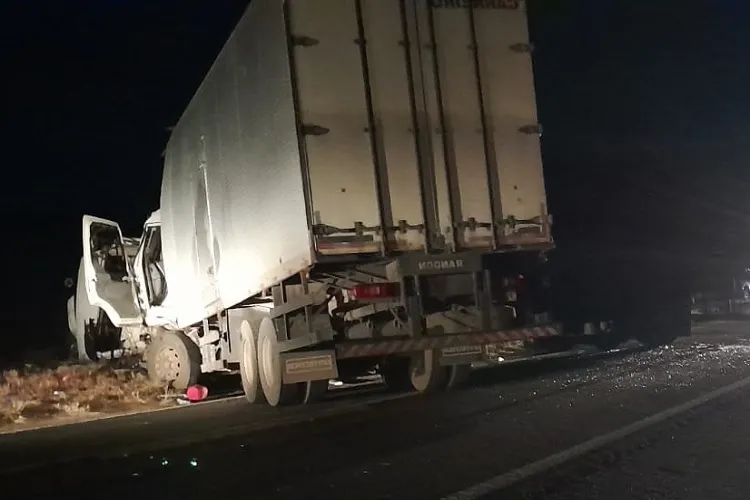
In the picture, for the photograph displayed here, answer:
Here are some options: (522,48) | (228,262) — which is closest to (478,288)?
(522,48)

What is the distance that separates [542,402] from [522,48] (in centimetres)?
396

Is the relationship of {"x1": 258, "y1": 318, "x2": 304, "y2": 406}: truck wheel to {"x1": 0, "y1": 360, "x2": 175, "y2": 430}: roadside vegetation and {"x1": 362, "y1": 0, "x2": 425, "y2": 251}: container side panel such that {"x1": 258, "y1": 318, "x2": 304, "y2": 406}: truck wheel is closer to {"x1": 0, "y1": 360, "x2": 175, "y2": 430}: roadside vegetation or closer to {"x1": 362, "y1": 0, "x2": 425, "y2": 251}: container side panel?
{"x1": 362, "y1": 0, "x2": 425, "y2": 251}: container side panel

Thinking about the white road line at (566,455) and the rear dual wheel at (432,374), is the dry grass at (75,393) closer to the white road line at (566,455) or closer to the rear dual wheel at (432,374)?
the rear dual wheel at (432,374)

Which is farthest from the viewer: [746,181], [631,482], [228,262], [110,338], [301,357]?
[746,181]

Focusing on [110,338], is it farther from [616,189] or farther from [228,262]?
[616,189]

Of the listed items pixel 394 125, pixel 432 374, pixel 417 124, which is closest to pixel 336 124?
pixel 394 125

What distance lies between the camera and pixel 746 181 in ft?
90.6

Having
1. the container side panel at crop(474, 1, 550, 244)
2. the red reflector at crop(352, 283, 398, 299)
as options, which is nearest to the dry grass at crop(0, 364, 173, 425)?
the red reflector at crop(352, 283, 398, 299)

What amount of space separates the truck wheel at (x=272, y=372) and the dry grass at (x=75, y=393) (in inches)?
107

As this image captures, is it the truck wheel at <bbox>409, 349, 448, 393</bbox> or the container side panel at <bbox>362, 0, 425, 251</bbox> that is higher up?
the container side panel at <bbox>362, 0, 425, 251</bbox>

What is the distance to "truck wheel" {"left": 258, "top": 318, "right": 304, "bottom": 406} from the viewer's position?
10.6 metres

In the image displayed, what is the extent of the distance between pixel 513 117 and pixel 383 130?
1.62 metres

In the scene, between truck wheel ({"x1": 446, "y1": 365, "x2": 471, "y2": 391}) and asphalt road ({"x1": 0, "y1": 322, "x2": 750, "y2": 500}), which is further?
truck wheel ({"x1": 446, "y1": 365, "x2": 471, "y2": 391})

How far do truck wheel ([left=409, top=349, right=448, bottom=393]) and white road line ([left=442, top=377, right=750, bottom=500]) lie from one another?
10.7 feet
